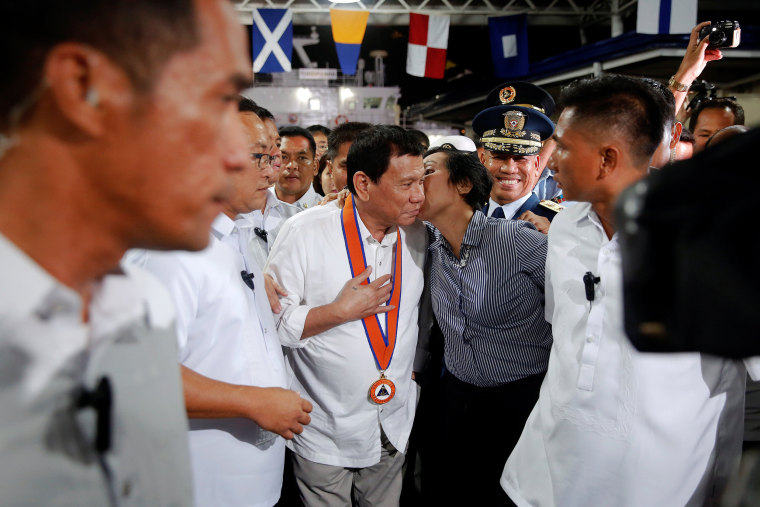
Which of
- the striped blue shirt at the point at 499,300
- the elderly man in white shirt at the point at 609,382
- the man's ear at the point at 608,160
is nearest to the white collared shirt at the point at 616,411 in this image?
the elderly man in white shirt at the point at 609,382

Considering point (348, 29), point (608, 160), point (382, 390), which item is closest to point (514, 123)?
point (608, 160)

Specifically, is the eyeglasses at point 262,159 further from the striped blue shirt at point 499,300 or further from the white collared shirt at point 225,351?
the striped blue shirt at point 499,300

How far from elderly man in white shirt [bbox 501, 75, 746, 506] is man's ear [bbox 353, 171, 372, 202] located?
99cm

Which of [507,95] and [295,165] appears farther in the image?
[295,165]

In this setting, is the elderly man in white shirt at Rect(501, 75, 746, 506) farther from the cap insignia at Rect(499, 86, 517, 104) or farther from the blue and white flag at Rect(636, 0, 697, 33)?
the blue and white flag at Rect(636, 0, 697, 33)

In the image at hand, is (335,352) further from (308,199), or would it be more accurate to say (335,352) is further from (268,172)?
(308,199)

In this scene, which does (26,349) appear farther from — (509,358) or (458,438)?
(458,438)

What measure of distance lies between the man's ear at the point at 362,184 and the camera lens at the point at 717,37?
6.44 feet

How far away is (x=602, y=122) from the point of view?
1.70 m

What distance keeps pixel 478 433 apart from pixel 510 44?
24.8 feet

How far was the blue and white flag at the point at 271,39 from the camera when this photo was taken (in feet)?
24.6

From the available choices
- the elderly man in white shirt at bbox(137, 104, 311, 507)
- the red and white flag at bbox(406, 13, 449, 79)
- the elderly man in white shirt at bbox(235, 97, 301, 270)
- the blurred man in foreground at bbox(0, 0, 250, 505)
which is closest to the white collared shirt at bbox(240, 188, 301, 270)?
the elderly man in white shirt at bbox(235, 97, 301, 270)

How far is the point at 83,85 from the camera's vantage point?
570mm

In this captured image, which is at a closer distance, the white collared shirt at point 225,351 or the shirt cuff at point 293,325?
the white collared shirt at point 225,351
